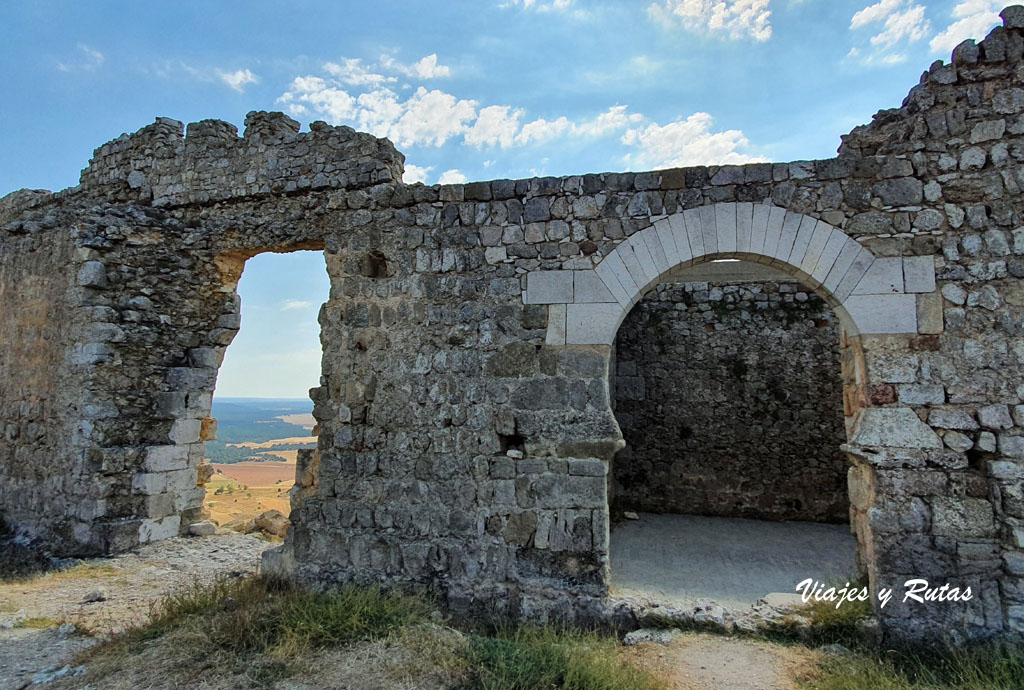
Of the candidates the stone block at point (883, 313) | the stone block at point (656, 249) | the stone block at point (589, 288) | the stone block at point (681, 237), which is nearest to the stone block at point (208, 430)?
the stone block at point (589, 288)

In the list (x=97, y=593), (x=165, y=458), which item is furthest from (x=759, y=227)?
(x=165, y=458)

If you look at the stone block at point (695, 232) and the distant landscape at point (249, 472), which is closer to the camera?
the stone block at point (695, 232)

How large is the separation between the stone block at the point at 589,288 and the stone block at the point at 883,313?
1787 mm

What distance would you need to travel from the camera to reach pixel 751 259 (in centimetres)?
452

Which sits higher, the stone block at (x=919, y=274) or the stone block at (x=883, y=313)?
the stone block at (x=919, y=274)

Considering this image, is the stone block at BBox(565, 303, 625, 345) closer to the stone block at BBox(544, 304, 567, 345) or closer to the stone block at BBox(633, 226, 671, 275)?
the stone block at BBox(544, 304, 567, 345)

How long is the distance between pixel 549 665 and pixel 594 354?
2.25 meters

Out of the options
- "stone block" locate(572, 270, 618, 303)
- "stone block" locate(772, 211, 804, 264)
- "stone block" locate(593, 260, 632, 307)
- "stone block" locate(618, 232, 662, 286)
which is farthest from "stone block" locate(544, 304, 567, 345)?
"stone block" locate(772, 211, 804, 264)

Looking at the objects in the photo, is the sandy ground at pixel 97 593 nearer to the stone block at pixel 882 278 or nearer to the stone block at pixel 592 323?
the stone block at pixel 592 323

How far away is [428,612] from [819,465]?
688 cm

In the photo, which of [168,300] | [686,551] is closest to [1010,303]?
[686,551]

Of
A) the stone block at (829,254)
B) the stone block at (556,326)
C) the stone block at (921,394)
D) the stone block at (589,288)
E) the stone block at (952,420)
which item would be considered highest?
the stone block at (829,254)

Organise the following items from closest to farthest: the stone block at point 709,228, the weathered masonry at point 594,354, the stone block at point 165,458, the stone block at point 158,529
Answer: the weathered masonry at point 594,354 → the stone block at point 709,228 → the stone block at point 158,529 → the stone block at point 165,458

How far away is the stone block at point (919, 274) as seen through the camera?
4.11 m
